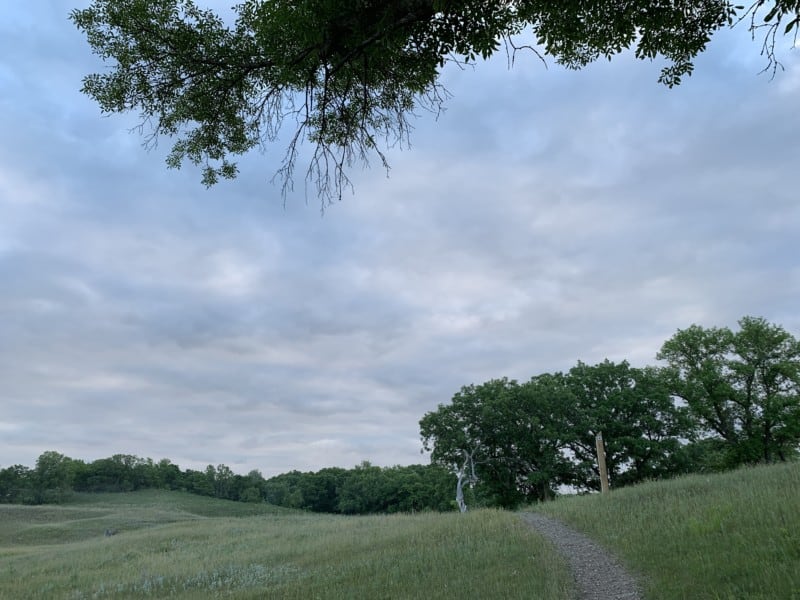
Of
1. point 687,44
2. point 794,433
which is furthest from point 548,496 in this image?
point 687,44

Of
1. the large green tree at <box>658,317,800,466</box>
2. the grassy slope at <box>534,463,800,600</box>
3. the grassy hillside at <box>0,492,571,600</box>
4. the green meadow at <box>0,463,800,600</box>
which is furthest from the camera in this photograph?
the large green tree at <box>658,317,800,466</box>

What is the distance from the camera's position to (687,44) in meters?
6.21

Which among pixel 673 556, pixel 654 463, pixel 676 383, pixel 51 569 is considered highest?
pixel 676 383

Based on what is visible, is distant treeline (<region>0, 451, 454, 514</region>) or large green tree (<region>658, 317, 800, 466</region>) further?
distant treeline (<region>0, 451, 454, 514</region>)

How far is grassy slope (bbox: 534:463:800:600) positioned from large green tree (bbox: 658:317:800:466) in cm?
2572

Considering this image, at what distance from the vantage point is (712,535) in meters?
10.4

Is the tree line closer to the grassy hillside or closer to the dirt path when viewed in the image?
the grassy hillside

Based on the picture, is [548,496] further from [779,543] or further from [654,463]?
[779,543]

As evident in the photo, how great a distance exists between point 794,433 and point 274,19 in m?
46.6

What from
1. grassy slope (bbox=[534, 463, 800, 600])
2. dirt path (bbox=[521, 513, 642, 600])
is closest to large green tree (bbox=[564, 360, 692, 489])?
grassy slope (bbox=[534, 463, 800, 600])

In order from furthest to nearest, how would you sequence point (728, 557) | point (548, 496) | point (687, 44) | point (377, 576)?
point (548, 496) < point (377, 576) < point (728, 557) < point (687, 44)

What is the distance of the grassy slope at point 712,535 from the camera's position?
760cm

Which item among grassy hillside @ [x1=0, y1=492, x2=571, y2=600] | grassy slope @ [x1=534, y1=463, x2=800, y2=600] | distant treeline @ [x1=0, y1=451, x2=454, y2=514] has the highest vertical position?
distant treeline @ [x1=0, y1=451, x2=454, y2=514]

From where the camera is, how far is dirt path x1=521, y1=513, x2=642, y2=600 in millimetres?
8836
